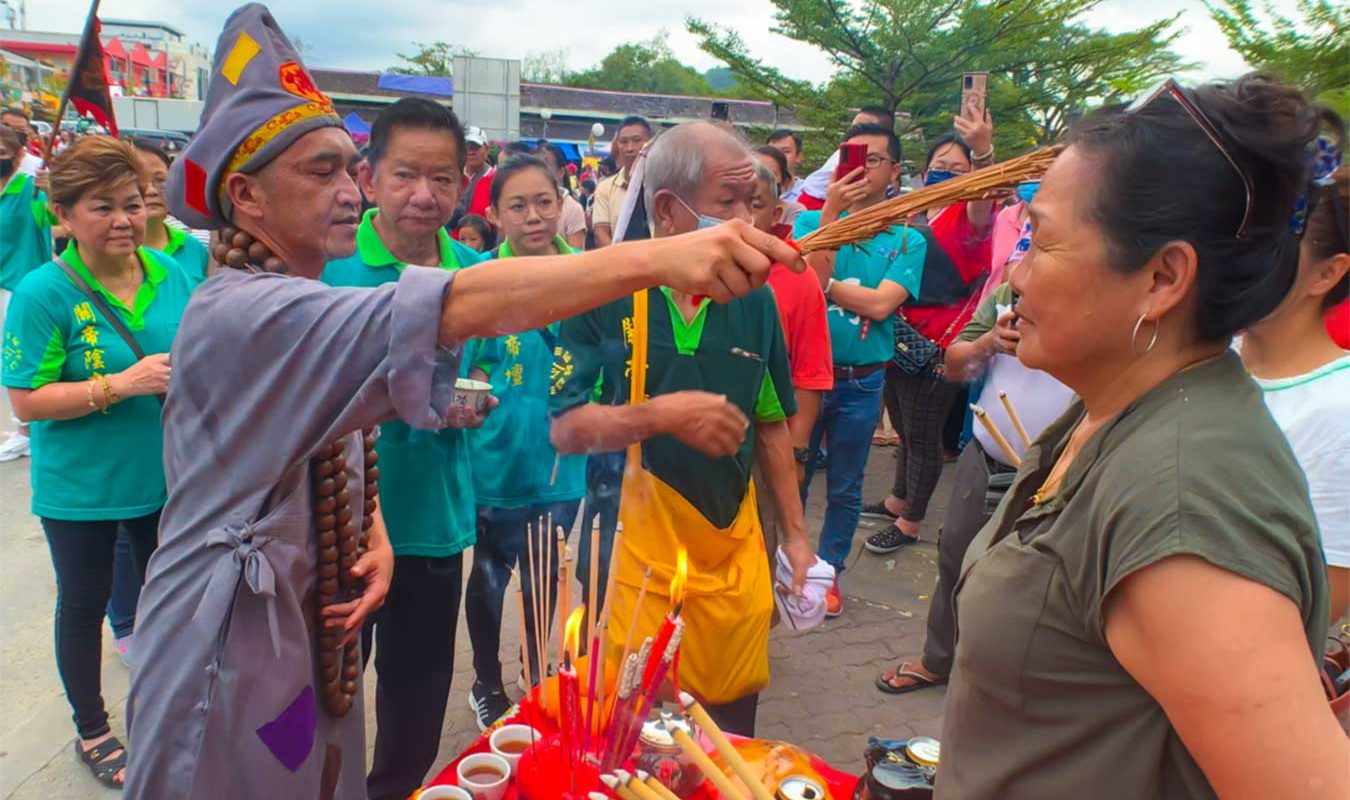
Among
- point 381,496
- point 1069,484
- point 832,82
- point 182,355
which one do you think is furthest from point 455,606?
point 832,82

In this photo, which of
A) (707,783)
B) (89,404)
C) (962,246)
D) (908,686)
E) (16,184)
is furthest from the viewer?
(16,184)

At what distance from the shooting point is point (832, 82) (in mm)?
13977

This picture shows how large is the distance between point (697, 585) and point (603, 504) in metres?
0.50

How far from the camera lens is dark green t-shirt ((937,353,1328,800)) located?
1.05 meters

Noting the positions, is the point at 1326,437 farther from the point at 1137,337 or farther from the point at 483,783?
the point at 483,783

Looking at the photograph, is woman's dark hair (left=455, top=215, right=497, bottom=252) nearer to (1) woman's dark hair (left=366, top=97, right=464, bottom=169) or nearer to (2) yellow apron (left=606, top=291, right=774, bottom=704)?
(1) woman's dark hair (left=366, top=97, right=464, bottom=169)

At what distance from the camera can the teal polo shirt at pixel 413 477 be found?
8.98 feet

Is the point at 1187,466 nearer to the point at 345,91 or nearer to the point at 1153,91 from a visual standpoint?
the point at 1153,91

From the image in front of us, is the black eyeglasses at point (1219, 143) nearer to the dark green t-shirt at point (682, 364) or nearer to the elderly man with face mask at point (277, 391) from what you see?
the elderly man with face mask at point (277, 391)

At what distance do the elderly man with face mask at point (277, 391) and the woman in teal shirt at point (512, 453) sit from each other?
1.28 meters

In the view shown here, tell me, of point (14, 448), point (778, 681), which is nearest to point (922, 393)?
point (778, 681)

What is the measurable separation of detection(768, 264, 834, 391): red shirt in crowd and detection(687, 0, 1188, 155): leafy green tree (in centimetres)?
1011

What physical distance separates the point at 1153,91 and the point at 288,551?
1663mm

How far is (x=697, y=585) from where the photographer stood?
2402 mm
